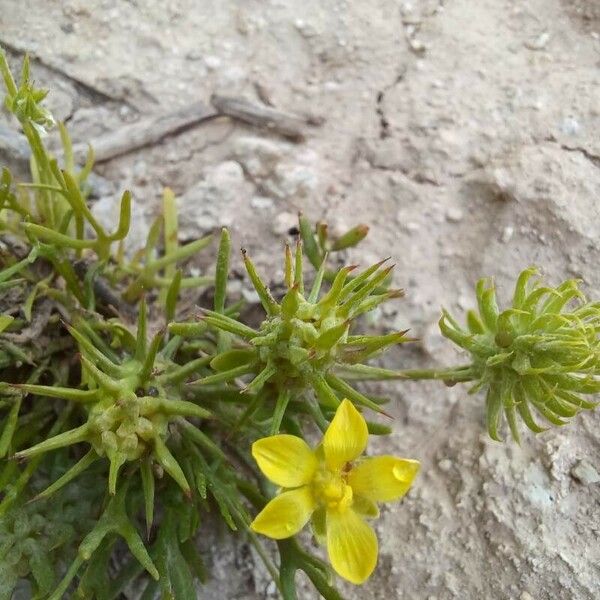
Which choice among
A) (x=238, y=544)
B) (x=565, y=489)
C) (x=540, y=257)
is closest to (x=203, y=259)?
(x=238, y=544)

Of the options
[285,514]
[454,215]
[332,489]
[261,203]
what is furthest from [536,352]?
[261,203]

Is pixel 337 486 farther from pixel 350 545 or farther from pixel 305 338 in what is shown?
pixel 305 338

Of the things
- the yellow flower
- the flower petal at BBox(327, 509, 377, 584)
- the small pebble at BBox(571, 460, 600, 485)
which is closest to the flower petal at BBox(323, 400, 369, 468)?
the yellow flower

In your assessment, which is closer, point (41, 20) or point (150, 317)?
point (150, 317)

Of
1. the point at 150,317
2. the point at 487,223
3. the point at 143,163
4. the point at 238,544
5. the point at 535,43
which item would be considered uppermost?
the point at 535,43

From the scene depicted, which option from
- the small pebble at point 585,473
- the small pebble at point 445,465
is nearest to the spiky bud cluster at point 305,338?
the small pebble at point 445,465

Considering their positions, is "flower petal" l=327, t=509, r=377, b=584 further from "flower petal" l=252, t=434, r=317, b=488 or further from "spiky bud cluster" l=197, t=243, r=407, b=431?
"spiky bud cluster" l=197, t=243, r=407, b=431

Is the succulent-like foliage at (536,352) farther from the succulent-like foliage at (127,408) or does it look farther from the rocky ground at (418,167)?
the succulent-like foliage at (127,408)

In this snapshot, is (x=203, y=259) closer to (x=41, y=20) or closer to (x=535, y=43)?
(x=41, y=20)
